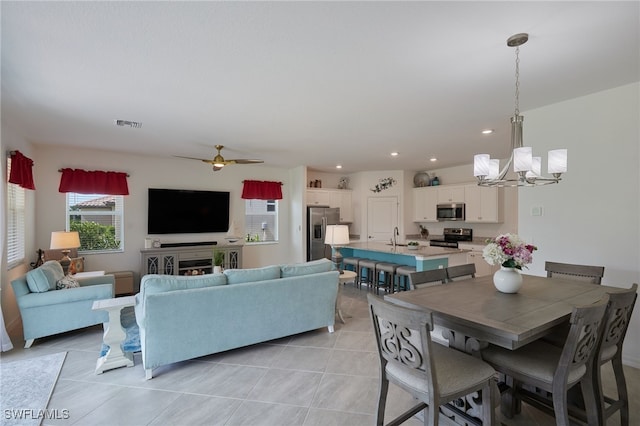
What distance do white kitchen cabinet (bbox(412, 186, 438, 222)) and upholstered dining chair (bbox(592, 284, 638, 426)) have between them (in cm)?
526

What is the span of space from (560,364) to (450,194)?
565 centimetres

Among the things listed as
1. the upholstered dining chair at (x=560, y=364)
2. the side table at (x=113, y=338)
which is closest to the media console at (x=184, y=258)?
the side table at (x=113, y=338)

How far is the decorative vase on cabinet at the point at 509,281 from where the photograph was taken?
2.26 metres

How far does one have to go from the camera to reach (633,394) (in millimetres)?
2354

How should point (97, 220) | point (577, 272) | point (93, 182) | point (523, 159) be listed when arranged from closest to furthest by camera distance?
point (523, 159) → point (577, 272) → point (93, 182) → point (97, 220)

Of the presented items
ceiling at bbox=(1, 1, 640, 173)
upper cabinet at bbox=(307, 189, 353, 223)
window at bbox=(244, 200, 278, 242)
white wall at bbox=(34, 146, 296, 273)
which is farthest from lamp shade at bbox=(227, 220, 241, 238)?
ceiling at bbox=(1, 1, 640, 173)

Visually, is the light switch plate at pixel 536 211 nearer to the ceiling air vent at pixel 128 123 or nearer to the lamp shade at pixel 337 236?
the lamp shade at pixel 337 236

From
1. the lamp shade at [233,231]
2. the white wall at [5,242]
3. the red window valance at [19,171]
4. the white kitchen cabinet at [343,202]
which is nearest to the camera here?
the white wall at [5,242]

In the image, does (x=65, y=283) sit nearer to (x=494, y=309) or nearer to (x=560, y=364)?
(x=494, y=309)

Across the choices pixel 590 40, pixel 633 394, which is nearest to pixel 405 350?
Answer: pixel 633 394

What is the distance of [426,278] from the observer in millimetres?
2645

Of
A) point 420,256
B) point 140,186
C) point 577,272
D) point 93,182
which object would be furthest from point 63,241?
point 577,272

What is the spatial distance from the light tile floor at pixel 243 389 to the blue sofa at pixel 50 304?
20 cm

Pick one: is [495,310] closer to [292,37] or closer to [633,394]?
[633,394]
